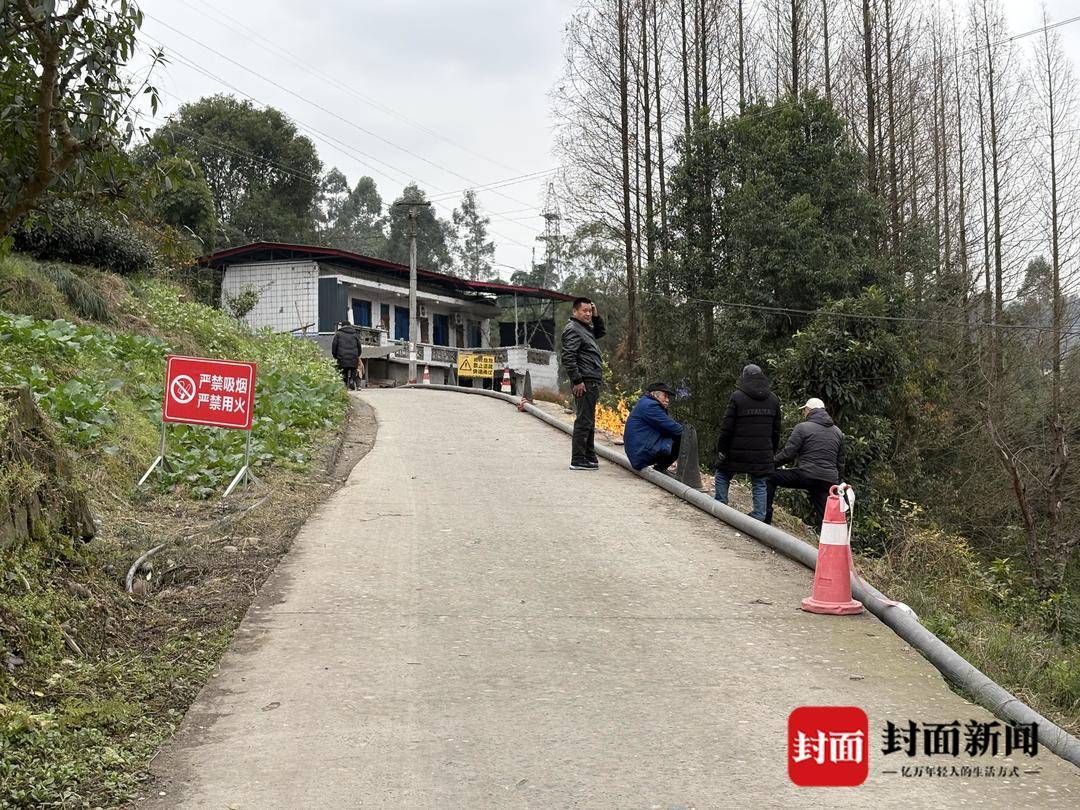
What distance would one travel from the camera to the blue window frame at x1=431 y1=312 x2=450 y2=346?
53.1 m

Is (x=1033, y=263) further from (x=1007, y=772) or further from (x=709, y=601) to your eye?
(x=1007, y=772)

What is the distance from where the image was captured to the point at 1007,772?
4.45 meters

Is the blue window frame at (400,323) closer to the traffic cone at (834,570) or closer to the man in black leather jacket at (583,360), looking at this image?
the man in black leather jacket at (583,360)

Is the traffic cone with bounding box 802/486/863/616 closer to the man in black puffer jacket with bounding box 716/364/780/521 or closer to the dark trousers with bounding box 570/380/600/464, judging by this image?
the man in black puffer jacket with bounding box 716/364/780/521

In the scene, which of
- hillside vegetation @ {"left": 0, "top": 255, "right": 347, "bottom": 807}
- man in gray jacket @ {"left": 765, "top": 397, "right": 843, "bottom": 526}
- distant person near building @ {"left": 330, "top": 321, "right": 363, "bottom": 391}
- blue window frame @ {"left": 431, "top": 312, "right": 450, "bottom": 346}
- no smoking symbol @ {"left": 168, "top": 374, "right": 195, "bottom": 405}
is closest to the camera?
hillside vegetation @ {"left": 0, "top": 255, "right": 347, "bottom": 807}

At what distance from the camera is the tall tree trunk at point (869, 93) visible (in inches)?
1109

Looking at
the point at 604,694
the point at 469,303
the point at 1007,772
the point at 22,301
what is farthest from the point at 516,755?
the point at 469,303

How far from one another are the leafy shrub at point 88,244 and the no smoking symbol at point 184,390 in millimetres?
10973

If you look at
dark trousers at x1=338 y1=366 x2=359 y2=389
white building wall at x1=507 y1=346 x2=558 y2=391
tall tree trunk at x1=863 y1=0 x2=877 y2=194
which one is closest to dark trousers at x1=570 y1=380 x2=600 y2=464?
dark trousers at x1=338 y1=366 x2=359 y2=389

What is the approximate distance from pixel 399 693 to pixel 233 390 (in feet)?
18.3

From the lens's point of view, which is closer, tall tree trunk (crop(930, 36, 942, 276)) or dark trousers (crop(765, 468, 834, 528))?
dark trousers (crop(765, 468, 834, 528))

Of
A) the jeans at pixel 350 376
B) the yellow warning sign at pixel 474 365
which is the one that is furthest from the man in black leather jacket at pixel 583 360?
the yellow warning sign at pixel 474 365

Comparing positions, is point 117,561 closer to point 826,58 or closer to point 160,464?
point 160,464

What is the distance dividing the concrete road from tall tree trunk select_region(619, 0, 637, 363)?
83.4ft
